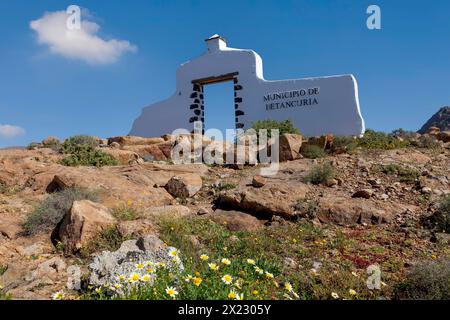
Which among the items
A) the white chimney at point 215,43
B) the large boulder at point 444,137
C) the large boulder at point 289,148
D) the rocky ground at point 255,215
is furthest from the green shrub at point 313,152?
the white chimney at point 215,43

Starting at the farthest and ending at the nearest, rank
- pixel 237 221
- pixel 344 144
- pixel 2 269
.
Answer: pixel 344 144 < pixel 237 221 < pixel 2 269

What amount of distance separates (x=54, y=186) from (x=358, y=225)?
5773mm

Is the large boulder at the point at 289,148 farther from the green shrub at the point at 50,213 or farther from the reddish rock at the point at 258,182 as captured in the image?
the green shrub at the point at 50,213

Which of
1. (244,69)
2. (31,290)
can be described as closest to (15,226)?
(31,290)

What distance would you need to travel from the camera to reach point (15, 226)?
5.91 metres

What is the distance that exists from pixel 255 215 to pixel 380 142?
21.3 feet

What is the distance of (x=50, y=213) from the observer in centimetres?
582

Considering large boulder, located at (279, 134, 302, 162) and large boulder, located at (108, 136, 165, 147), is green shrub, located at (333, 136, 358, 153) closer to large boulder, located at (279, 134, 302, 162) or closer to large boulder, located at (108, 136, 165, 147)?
large boulder, located at (279, 134, 302, 162)

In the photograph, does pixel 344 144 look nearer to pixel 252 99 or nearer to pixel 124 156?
pixel 252 99

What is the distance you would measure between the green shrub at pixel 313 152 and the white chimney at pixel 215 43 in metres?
8.15

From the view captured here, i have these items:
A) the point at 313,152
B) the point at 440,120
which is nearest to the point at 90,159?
the point at 313,152

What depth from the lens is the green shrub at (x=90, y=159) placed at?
32.8 ft

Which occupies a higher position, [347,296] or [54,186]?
[54,186]
